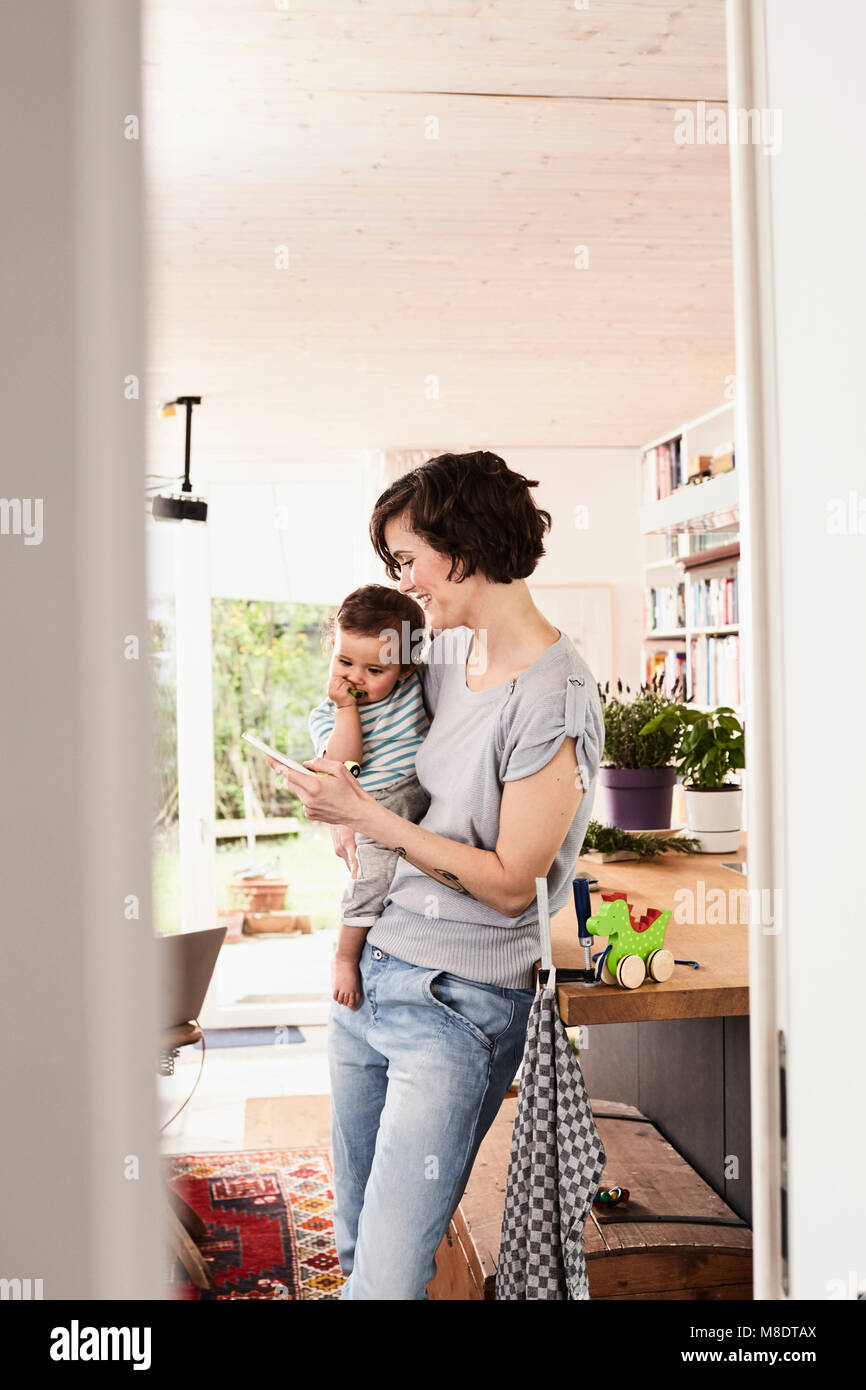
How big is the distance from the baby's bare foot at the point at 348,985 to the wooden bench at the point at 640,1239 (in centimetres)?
50

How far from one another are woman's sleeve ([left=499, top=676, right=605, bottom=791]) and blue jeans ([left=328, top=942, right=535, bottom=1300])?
29 cm

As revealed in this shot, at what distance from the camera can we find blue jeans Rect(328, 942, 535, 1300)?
1338 mm

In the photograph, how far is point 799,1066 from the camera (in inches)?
37.4

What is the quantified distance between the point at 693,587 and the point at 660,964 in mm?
3851

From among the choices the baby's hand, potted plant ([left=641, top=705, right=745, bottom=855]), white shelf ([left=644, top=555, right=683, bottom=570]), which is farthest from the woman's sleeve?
white shelf ([left=644, top=555, right=683, bottom=570])

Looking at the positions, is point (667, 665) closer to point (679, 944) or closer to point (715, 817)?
point (715, 817)

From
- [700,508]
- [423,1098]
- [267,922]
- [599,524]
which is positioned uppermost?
[599,524]

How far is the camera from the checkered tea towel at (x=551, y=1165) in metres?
1.35

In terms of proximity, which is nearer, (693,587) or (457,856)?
(457,856)

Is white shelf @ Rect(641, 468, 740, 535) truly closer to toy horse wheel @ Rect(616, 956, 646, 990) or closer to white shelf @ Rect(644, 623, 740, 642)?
toy horse wheel @ Rect(616, 956, 646, 990)

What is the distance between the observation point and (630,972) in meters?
1.52

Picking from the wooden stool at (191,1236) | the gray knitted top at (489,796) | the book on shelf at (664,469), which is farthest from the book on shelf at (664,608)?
the gray knitted top at (489,796)

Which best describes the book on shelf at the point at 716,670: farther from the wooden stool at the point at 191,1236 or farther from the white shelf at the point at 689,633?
the wooden stool at the point at 191,1236

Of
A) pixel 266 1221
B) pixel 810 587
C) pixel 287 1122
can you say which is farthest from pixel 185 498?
pixel 810 587
